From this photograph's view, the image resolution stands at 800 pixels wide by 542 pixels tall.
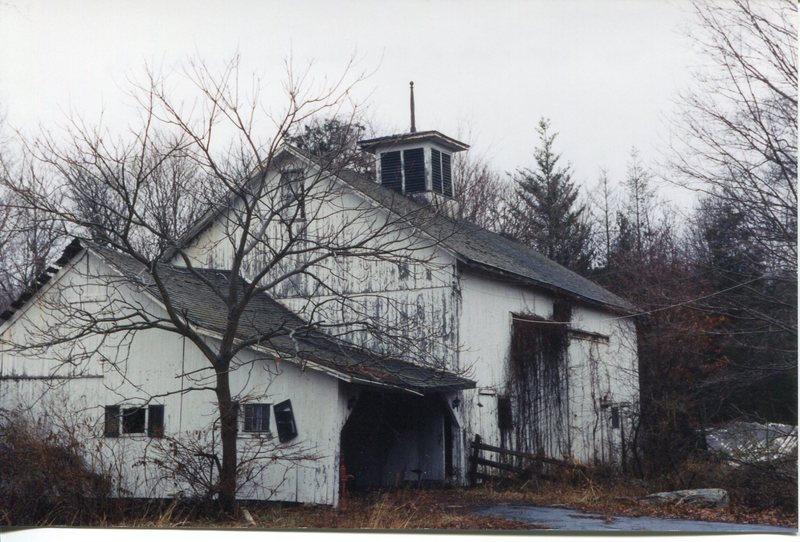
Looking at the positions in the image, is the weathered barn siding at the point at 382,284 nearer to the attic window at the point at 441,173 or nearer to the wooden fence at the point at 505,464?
the wooden fence at the point at 505,464

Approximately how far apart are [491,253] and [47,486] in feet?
34.4

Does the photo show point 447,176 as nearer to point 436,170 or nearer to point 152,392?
point 436,170

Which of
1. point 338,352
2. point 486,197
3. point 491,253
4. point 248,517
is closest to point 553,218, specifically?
point 486,197

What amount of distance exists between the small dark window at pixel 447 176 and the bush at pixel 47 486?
37.9 feet

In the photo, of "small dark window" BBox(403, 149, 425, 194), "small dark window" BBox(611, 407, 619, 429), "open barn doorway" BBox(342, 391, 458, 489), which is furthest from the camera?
"small dark window" BBox(611, 407, 619, 429)

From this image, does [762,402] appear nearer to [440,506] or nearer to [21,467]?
[440,506]

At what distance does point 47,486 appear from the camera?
12109mm

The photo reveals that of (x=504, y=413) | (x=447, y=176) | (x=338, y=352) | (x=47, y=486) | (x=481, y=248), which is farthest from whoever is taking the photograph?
(x=447, y=176)

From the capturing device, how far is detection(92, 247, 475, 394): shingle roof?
47.1 feet

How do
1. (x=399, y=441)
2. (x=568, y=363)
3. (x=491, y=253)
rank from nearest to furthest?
1. (x=399, y=441)
2. (x=491, y=253)
3. (x=568, y=363)

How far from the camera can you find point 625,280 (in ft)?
75.9

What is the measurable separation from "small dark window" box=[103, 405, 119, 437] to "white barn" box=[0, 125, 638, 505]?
0.11 ft

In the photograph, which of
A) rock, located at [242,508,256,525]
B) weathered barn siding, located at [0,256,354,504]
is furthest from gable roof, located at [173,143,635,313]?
rock, located at [242,508,256,525]

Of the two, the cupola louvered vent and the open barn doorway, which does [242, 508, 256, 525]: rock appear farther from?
the cupola louvered vent
